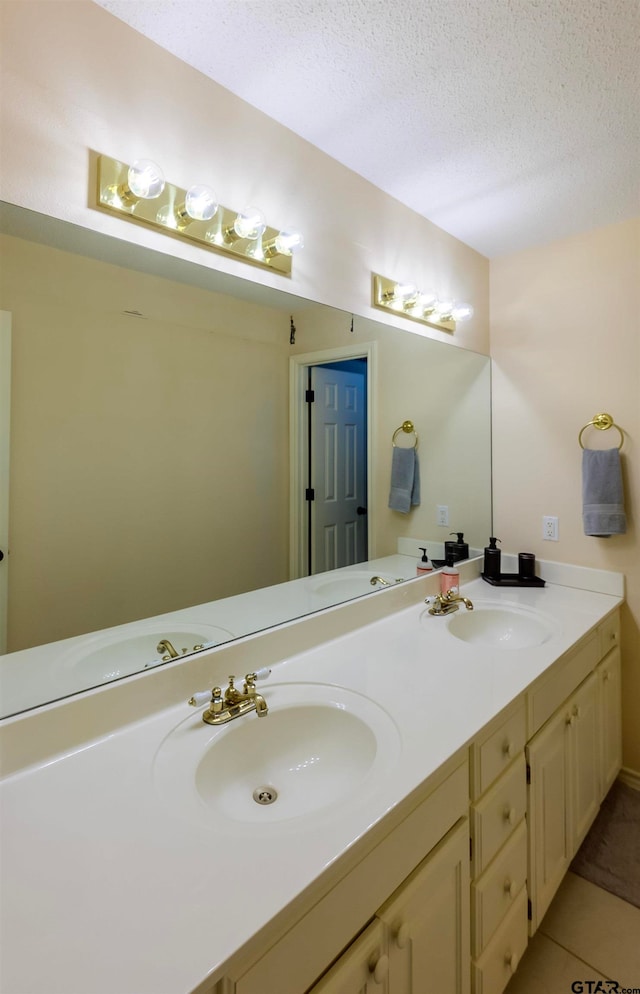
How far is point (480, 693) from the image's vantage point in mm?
1093

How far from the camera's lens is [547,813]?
1280mm

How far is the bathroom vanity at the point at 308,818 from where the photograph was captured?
557mm

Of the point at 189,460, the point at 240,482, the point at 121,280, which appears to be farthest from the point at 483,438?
the point at 121,280

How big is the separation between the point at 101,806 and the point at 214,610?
20.5 inches

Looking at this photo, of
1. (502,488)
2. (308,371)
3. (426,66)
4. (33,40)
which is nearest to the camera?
(33,40)

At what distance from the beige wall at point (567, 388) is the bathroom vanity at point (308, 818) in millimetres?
537

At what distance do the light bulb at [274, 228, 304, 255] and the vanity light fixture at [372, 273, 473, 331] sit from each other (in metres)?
0.43

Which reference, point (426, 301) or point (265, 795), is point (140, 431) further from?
point (426, 301)

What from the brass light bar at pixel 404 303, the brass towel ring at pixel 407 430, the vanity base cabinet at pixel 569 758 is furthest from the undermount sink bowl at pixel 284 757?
the brass light bar at pixel 404 303

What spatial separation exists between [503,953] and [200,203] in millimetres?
1873

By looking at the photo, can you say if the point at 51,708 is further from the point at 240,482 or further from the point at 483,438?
A: the point at 483,438

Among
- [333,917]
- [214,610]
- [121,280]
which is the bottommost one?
[333,917]

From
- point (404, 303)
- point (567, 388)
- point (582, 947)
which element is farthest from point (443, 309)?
point (582, 947)

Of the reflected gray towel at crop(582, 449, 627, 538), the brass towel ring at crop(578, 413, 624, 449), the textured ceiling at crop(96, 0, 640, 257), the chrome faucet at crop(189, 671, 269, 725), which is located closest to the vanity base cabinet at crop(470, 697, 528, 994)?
the chrome faucet at crop(189, 671, 269, 725)
